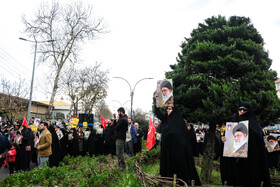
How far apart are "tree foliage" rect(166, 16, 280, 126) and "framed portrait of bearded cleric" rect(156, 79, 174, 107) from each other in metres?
1.08

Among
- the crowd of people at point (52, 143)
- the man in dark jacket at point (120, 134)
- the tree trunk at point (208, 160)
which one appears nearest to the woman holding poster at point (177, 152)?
the tree trunk at point (208, 160)

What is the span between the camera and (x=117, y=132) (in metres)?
8.78

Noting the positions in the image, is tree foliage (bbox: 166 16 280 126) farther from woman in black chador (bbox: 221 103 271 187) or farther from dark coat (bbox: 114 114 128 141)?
dark coat (bbox: 114 114 128 141)

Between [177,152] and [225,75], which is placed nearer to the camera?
[177,152]

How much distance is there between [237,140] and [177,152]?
1.22 meters

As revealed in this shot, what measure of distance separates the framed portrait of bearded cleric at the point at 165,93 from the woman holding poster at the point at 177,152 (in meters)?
0.26

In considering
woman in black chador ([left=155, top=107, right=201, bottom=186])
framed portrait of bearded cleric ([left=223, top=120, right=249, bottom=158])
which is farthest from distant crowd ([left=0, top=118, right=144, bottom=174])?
framed portrait of bearded cleric ([left=223, top=120, right=249, bottom=158])

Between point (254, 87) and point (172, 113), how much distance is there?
89.3 inches

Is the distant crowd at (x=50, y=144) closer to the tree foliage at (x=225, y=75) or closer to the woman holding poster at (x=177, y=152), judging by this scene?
the tree foliage at (x=225, y=75)

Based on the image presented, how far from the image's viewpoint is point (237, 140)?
15.9ft

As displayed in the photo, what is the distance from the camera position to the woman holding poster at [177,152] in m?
5.19

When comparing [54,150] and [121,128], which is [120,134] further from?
[54,150]

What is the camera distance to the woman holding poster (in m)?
5.19

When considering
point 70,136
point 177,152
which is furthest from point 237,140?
point 70,136
